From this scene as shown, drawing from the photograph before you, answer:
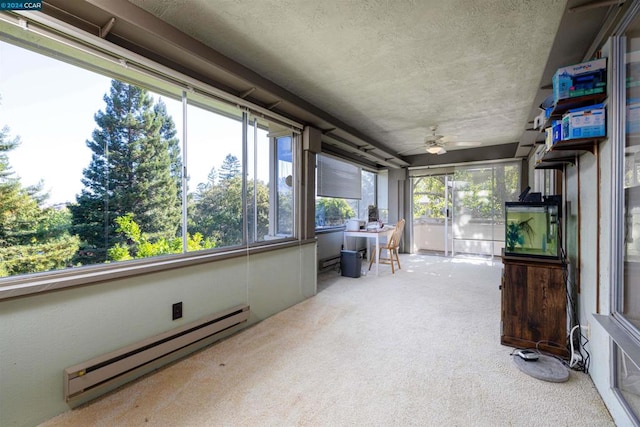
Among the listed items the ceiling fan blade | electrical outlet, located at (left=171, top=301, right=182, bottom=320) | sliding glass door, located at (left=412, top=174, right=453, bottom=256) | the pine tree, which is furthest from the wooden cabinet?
sliding glass door, located at (left=412, top=174, right=453, bottom=256)

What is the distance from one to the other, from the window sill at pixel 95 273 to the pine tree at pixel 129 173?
15 centimetres

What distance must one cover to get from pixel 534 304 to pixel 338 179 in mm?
3550

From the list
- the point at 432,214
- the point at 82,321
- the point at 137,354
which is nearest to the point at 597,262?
the point at 137,354

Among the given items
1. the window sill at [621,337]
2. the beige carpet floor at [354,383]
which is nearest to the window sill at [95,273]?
the beige carpet floor at [354,383]

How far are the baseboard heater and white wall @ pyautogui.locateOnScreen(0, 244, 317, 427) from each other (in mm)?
59

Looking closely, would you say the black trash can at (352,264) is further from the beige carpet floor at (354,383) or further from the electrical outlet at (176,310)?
the electrical outlet at (176,310)

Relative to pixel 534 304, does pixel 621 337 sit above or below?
above

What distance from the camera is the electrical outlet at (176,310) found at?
201 centimetres

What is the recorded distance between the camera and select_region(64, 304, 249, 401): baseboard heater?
150 centimetres

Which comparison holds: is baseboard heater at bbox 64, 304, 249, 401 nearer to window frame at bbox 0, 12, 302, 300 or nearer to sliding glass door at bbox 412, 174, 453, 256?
window frame at bbox 0, 12, 302, 300

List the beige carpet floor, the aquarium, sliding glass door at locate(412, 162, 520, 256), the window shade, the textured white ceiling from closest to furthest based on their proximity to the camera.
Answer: the beige carpet floor, the textured white ceiling, the aquarium, the window shade, sliding glass door at locate(412, 162, 520, 256)

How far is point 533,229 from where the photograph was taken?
2242 mm

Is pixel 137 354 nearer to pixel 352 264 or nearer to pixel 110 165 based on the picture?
pixel 110 165

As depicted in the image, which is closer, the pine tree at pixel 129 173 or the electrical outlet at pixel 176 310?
the pine tree at pixel 129 173
